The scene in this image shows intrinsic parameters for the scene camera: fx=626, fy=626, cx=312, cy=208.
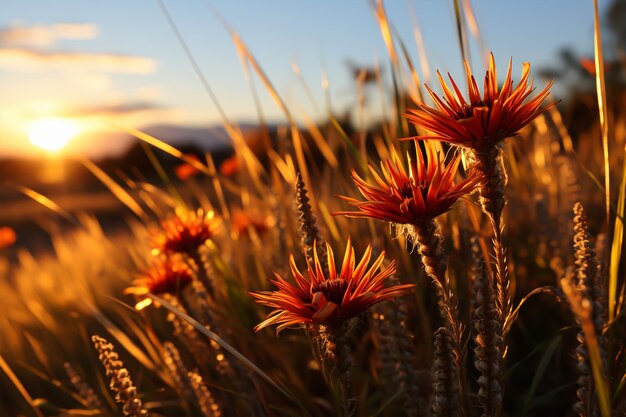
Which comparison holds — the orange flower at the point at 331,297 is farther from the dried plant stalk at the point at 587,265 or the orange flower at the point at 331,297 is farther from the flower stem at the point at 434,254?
the dried plant stalk at the point at 587,265

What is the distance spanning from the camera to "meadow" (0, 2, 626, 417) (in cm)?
97

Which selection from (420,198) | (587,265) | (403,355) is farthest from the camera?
(403,355)

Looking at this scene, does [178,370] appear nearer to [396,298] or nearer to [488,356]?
[396,298]

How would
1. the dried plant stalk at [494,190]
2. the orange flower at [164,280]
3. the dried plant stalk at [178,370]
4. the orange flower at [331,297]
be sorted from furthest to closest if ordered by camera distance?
the orange flower at [164,280] → the dried plant stalk at [178,370] → the dried plant stalk at [494,190] → the orange flower at [331,297]

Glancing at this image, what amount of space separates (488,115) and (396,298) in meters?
0.54

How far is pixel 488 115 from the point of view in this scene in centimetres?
95

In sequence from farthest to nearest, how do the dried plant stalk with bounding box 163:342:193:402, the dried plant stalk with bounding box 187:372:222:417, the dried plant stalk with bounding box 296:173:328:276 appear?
the dried plant stalk with bounding box 163:342:193:402 → the dried plant stalk with bounding box 187:372:222:417 → the dried plant stalk with bounding box 296:173:328:276

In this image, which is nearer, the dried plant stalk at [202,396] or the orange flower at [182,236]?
the dried plant stalk at [202,396]

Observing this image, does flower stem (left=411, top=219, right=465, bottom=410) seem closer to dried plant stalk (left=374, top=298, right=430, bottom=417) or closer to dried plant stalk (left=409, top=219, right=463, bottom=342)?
dried plant stalk (left=409, top=219, right=463, bottom=342)

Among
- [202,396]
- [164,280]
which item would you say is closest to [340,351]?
[202,396]

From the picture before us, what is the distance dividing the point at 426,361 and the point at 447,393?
0.63 metres

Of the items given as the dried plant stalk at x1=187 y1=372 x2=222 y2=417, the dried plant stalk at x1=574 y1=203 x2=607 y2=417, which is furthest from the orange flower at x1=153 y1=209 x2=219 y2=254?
the dried plant stalk at x1=574 y1=203 x2=607 y2=417

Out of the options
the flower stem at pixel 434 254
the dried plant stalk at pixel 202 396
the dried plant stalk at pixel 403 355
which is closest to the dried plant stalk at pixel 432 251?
the flower stem at pixel 434 254

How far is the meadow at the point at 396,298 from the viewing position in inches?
38.0
